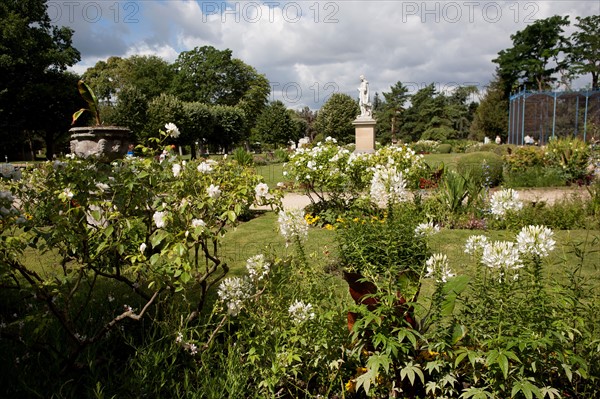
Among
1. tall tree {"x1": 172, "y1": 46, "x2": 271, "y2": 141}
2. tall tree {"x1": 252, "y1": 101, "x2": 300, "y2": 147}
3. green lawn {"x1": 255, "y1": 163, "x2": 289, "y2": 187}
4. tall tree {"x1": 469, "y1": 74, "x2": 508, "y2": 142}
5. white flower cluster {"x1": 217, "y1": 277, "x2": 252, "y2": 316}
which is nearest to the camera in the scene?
white flower cluster {"x1": 217, "y1": 277, "x2": 252, "y2": 316}

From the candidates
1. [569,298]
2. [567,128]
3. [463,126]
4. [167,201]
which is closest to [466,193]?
[569,298]

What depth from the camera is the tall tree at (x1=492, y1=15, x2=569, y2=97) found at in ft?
137

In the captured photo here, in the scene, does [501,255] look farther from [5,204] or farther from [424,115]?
[424,115]

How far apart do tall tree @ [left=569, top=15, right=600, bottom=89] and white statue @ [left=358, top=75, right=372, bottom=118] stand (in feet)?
102

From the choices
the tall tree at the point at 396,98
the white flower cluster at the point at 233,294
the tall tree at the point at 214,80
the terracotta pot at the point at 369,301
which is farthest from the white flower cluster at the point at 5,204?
the tall tree at the point at 396,98

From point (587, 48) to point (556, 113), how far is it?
23.2m

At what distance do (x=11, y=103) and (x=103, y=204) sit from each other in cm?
3060

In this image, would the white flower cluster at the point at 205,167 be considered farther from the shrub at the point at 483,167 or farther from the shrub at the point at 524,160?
the shrub at the point at 524,160

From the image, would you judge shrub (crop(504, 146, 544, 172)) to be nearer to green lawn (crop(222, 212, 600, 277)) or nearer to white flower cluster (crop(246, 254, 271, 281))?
green lawn (crop(222, 212, 600, 277))

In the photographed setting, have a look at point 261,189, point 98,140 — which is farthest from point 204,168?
point 98,140

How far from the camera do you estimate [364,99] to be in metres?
20.6

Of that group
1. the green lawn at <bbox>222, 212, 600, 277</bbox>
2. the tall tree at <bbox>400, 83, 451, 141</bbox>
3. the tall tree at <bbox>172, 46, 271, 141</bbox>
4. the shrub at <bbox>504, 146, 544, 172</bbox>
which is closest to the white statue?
the shrub at <bbox>504, 146, 544, 172</bbox>

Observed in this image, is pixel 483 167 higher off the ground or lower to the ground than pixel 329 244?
higher

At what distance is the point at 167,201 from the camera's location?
259cm
